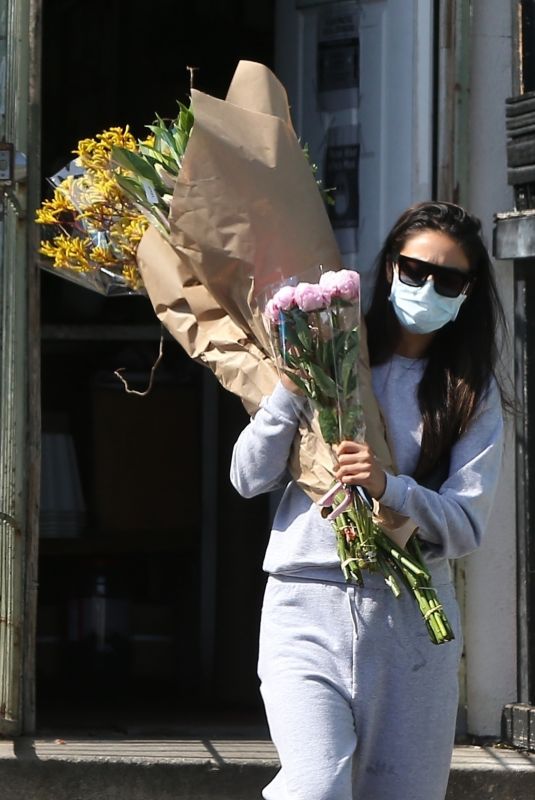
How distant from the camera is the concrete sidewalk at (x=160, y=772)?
4320mm

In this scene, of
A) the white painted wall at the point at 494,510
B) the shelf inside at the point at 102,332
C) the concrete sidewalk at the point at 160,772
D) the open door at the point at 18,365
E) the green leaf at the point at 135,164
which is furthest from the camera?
the shelf inside at the point at 102,332

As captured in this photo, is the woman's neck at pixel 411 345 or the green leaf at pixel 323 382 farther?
the woman's neck at pixel 411 345

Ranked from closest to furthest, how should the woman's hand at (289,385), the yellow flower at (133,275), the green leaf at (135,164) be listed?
1. the woman's hand at (289,385)
2. the green leaf at (135,164)
3. the yellow flower at (133,275)

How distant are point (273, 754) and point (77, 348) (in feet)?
7.64

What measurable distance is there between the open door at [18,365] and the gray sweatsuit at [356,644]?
58.9 inches

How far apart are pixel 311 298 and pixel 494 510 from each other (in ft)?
6.51

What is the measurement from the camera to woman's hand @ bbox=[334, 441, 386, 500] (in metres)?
2.88

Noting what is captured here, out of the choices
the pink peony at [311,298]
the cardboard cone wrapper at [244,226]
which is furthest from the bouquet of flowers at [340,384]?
the cardboard cone wrapper at [244,226]

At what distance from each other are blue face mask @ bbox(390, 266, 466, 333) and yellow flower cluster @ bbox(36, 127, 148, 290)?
2.30 ft

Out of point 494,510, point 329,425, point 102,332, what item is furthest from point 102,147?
point 102,332

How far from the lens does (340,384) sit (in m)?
2.95

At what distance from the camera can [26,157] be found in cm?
446

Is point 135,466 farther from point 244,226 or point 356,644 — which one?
point 356,644

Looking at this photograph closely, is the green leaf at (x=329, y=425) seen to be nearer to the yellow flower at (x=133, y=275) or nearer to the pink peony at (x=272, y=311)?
the pink peony at (x=272, y=311)
